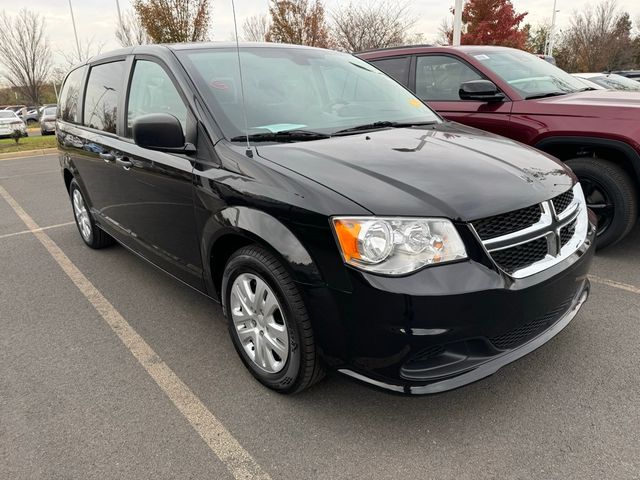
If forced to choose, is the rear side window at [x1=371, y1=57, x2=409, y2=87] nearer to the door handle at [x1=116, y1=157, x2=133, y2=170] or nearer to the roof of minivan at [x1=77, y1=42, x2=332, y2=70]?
the roof of minivan at [x1=77, y1=42, x2=332, y2=70]

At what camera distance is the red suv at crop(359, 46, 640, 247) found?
4.07m

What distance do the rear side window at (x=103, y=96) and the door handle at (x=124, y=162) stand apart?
278mm

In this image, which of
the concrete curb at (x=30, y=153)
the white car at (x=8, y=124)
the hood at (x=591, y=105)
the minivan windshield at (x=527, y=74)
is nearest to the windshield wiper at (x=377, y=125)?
the hood at (x=591, y=105)

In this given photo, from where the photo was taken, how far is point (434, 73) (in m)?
5.34

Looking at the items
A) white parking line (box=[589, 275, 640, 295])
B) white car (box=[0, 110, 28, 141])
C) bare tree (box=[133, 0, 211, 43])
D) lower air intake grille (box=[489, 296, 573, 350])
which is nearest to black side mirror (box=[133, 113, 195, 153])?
lower air intake grille (box=[489, 296, 573, 350])

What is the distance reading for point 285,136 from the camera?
2.70 meters

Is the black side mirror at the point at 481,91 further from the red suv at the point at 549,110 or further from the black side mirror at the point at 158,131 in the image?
the black side mirror at the point at 158,131

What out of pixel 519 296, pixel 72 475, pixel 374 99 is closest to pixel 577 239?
pixel 519 296

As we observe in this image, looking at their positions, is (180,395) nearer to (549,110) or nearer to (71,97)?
(71,97)

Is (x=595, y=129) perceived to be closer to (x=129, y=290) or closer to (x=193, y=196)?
(x=193, y=196)

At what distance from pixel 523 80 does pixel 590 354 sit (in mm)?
3018

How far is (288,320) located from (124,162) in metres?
1.95

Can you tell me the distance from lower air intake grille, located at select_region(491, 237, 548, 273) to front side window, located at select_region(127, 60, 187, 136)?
1836mm

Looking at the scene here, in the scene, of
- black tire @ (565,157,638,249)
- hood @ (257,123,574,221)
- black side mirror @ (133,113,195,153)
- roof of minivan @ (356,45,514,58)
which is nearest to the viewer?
hood @ (257,123,574,221)
